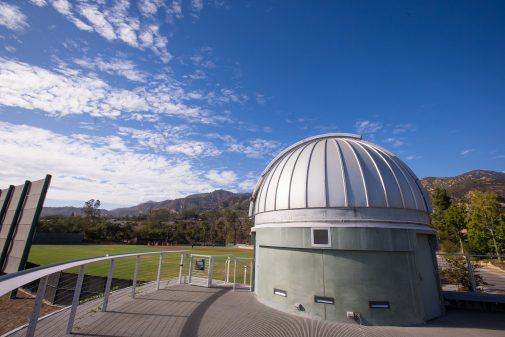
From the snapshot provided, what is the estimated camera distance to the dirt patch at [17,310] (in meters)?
11.6

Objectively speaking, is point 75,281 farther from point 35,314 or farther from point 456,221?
point 456,221

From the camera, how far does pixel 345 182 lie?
8703 millimetres

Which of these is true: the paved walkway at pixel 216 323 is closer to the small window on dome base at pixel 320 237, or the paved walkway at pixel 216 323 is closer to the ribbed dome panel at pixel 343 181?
the small window on dome base at pixel 320 237

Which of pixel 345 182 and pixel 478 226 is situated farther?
pixel 478 226

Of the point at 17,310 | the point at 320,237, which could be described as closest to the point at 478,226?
the point at 320,237

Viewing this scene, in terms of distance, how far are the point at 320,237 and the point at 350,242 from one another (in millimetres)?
949

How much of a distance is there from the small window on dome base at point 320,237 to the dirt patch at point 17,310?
45.4 ft

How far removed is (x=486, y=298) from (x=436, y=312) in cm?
254

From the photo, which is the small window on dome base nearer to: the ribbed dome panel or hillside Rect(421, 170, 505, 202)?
the ribbed dome panel

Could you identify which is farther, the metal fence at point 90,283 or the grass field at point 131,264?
the grass field at point 131,264

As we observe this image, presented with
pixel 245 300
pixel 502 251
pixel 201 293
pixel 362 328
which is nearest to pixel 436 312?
pixel 362 328

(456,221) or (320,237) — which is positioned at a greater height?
(456,221)

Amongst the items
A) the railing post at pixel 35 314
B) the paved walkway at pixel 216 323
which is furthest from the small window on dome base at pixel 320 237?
the railing post at pixel 35 314

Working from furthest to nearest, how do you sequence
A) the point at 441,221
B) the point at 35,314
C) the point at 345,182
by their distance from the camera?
1. the point at 441,221
2. the point at 345,182
3. the point at 35,314
